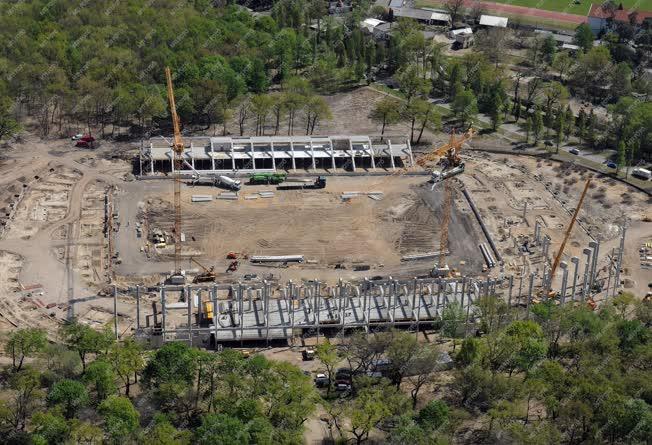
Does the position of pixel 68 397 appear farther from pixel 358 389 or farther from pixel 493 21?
pixel 493 21

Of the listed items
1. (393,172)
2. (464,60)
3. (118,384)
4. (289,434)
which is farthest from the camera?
(464,60)

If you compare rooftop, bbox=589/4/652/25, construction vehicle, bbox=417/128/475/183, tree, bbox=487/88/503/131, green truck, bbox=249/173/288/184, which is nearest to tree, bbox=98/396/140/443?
green truck, bbox=249/173/288/184

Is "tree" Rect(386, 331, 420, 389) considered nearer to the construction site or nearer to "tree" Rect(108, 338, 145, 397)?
the construction site

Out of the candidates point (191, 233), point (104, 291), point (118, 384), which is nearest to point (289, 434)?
point (118, 384)

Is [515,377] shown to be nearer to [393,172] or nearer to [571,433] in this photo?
[571,433]

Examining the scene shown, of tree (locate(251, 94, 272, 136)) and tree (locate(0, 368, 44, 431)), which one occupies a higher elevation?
tree (locate(251, 94, 272, 136))

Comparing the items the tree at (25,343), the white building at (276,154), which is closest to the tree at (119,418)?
the tree at (25,343)
